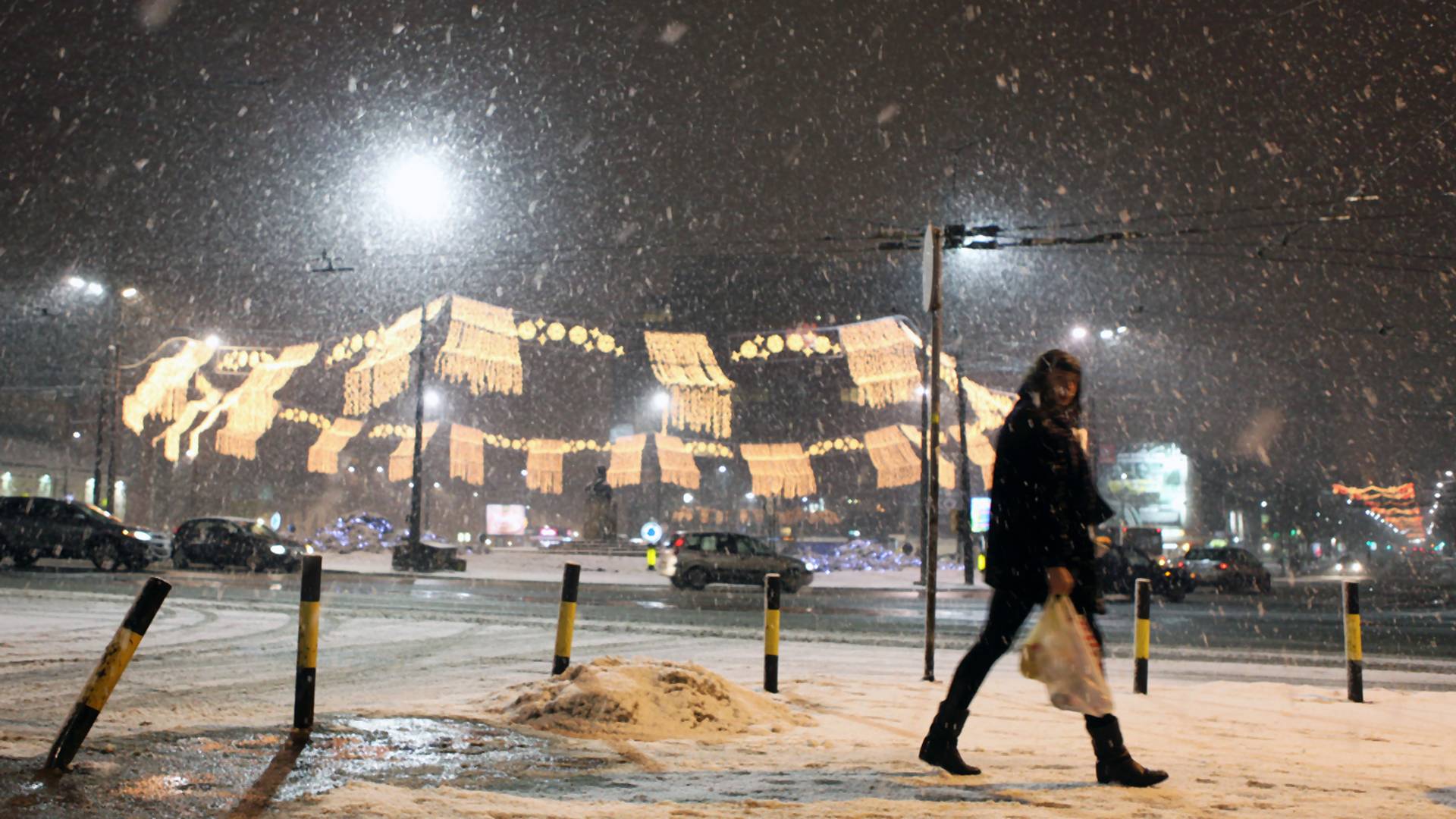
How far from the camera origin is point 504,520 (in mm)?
68000

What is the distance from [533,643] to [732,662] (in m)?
2.45

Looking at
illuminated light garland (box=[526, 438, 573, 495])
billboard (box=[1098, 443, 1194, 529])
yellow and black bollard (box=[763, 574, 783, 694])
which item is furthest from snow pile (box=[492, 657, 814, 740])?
billboard (box=[1098, 443, 1194, 529])

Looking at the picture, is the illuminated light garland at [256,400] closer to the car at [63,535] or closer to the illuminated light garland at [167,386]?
the illuminated light garland at [167,386]

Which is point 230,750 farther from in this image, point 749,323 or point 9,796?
point 749,323

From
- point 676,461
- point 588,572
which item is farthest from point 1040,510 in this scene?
point 676,461

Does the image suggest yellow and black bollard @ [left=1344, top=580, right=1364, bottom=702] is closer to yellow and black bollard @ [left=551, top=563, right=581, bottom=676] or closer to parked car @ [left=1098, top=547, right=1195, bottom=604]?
yellow and black bollard @ [left=551, top=563, right=581, bottom=676]

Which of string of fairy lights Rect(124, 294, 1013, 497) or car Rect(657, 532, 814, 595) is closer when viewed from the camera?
car Rect(657, 532, 814, 595)

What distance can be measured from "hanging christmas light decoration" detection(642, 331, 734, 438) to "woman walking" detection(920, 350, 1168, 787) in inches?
961

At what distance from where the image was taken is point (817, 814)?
13.5ft

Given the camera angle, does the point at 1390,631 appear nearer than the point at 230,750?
No

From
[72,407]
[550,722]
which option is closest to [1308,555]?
[72,407]

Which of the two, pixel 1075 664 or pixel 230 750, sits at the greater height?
pixel 1075 664

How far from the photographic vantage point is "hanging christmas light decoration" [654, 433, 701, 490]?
44.7 metres

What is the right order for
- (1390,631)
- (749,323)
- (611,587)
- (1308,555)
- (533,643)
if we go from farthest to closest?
(749,323)
(1308,555)
(611,587)
(1390,631)
(533,643)
